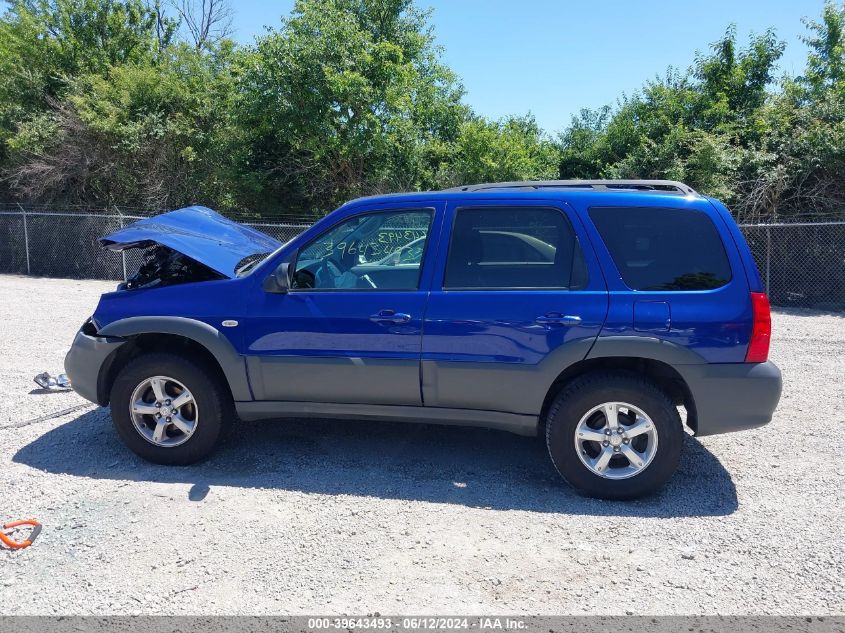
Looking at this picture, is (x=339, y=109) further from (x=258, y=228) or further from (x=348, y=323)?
(x=348, y=323)

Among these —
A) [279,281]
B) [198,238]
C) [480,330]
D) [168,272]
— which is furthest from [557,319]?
[168,272]

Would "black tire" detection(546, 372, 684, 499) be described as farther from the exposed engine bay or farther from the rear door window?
the exposed engine bay

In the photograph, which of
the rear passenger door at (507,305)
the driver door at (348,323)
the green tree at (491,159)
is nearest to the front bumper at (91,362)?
the driver door at (348,323)

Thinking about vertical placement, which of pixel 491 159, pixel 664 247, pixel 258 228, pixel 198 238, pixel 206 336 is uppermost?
pixel 491 159

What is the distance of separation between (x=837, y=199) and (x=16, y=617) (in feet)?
47.1

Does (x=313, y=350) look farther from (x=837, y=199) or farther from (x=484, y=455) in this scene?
(x=837, y=199)

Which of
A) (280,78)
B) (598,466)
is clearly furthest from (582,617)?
(280,78)

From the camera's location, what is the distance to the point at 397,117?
1590 cm

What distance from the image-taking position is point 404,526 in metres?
4.01

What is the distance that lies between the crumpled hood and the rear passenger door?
1.59m

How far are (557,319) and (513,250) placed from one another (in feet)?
1.93

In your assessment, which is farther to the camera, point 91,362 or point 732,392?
point 91,362

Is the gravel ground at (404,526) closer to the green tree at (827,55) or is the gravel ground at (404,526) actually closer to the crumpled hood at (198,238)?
the crumpled hood at (198,238)

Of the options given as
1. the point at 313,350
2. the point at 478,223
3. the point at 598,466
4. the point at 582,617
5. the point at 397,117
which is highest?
the point at 397,117
